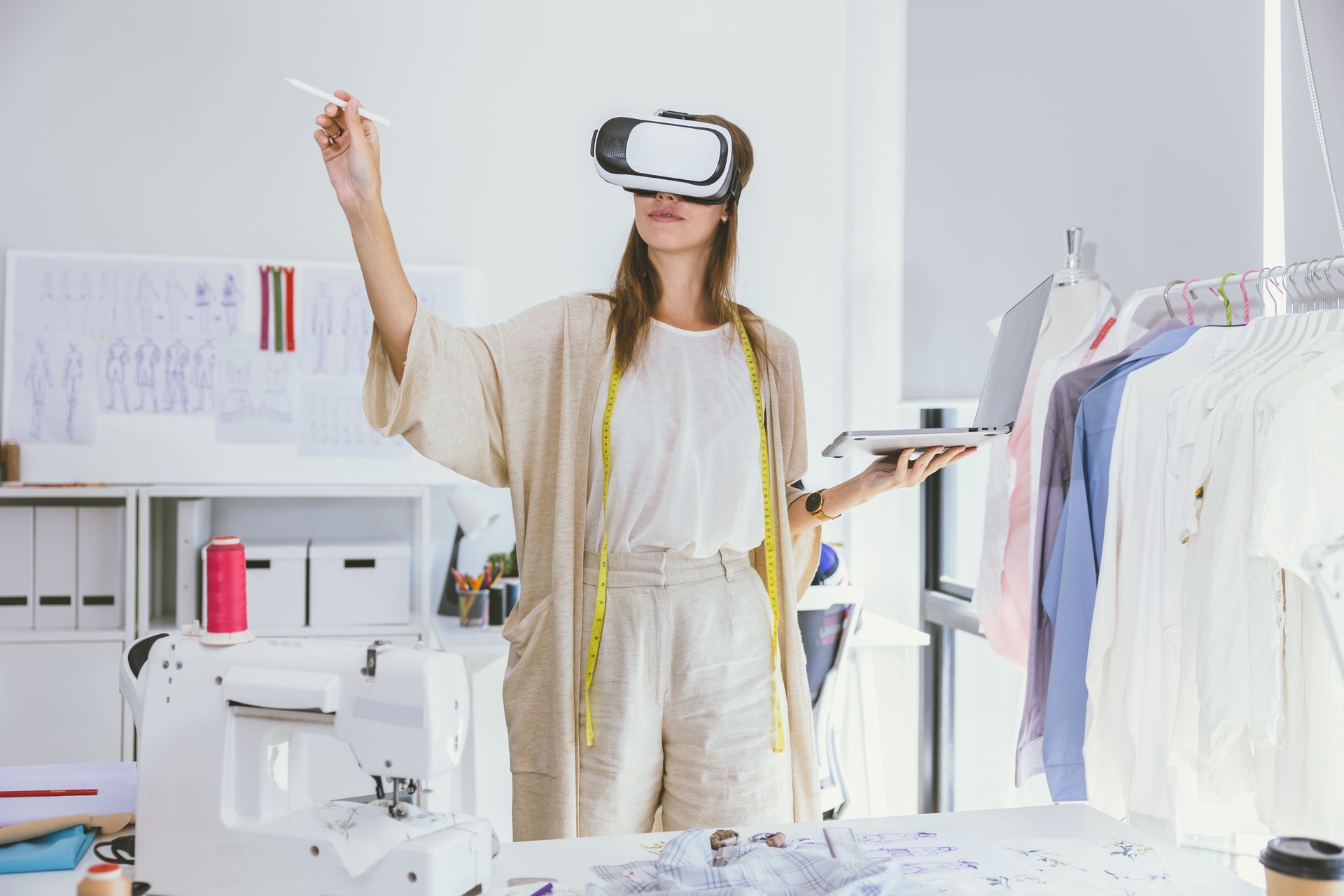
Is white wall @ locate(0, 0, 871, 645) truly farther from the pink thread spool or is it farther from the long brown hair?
the pink thread spool

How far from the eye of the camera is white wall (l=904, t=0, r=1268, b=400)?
1.88 metres

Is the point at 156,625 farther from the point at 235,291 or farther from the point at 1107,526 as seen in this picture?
the point at 1107,526

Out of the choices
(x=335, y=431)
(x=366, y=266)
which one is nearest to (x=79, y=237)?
(x=335, y=431)

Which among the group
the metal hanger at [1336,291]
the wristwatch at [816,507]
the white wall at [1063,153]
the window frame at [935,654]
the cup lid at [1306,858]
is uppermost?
the white wall at [1063,153]

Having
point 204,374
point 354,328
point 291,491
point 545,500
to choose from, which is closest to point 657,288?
point 545,500

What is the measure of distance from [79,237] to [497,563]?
161 cm

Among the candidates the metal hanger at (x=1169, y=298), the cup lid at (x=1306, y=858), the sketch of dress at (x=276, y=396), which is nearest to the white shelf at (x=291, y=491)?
the sketch of dress at (x=276, y=396)

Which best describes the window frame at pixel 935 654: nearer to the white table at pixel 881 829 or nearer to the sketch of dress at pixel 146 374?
the white table at pixel 881 829

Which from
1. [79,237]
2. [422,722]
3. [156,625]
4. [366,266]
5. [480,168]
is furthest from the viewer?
[480,168]

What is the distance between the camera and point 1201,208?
1.92m

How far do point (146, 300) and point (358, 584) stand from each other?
1.12 metres

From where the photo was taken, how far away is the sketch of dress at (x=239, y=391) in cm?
311

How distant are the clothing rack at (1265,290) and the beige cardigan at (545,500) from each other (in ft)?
2.52

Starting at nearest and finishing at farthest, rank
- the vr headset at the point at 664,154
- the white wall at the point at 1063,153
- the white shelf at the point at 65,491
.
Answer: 1. the vr headset at the point at 664,154
2. the white wall at the point at 1063,153
3. the white shelf at the point at 65,491
